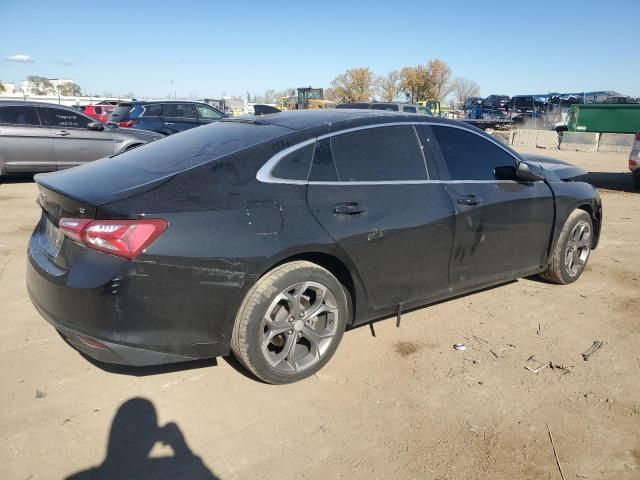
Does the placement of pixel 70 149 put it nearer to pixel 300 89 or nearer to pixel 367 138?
pixel 367 138

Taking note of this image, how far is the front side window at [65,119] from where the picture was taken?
9844mm

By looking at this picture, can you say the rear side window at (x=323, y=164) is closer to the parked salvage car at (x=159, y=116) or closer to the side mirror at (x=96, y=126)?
the side mirror at (x=96, y=126)

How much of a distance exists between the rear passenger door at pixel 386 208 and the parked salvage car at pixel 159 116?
945 centimetres

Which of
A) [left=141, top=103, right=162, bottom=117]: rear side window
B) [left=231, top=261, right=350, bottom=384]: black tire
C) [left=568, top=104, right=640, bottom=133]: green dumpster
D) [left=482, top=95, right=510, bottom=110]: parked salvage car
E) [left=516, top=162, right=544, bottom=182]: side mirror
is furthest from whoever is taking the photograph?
[left=482, top=95, right=510, bottom=110]: parked salvage car

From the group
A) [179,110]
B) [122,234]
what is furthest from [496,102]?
[122,234]

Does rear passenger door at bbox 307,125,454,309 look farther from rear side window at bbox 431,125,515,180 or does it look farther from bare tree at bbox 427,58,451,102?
bare tree at bbox 427,58,451,102

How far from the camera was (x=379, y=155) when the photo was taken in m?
3.49

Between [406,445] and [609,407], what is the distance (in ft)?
4.35

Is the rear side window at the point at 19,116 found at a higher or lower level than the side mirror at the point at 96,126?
higher

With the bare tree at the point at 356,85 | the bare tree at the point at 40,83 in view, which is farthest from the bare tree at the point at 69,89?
the bare tree at the point at 356,85

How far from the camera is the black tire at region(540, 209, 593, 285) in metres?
4.73

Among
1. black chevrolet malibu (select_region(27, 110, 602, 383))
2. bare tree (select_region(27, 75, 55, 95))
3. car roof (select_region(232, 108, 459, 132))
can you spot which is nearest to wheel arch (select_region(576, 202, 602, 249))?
black chevrolet malibu (select_region(27, 110, 602, 383))

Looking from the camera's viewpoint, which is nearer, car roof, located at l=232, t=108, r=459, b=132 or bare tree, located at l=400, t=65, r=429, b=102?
car roof, located at l=232, t=108, r=459, b=132

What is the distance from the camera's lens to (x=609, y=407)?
300cm
